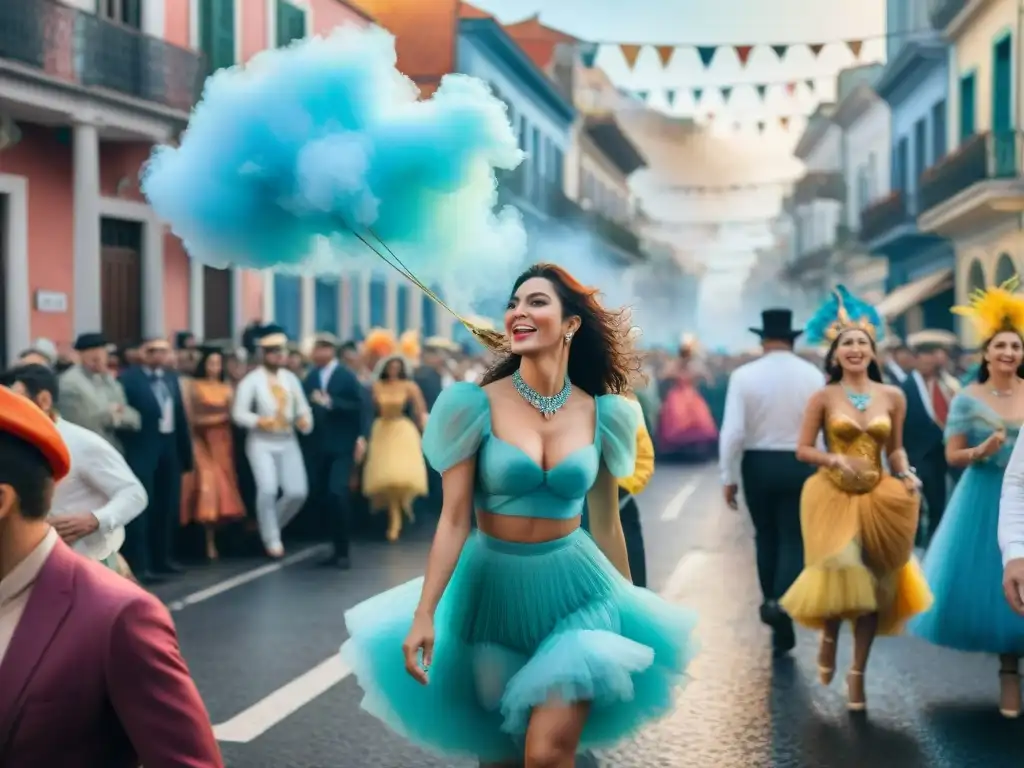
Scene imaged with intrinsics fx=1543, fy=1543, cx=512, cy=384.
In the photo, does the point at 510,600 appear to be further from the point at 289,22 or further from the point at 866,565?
the point at 289,22

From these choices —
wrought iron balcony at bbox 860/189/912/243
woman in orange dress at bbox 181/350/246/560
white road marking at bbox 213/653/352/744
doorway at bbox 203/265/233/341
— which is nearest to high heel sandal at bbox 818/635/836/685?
white road marking at bbox 213/653/352/744

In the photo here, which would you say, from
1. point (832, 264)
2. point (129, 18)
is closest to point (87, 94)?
point (129, 18)

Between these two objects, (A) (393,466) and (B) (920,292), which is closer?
(A) (393,466)

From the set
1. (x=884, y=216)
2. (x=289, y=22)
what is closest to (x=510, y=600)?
(x=289, y=22)

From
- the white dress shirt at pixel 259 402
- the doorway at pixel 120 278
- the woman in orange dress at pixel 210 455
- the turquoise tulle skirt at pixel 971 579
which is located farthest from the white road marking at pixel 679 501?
the turquoise tulle skirt at pixel 971 579

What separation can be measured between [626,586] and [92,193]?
15145 millimetres

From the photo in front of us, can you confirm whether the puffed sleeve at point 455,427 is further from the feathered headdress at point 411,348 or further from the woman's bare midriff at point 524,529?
the feathered headdress at point 411,348

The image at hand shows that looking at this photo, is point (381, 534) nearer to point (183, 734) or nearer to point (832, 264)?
point (183, 734)

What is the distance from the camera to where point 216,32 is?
22.6 m

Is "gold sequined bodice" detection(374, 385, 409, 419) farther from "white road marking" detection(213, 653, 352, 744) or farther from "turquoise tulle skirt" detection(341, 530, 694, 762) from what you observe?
"turquoise tulle skirt" detection(341, 530, 694, 762)

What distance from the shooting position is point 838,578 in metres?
7.13

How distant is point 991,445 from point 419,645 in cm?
381

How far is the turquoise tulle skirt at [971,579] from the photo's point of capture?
6.94 m

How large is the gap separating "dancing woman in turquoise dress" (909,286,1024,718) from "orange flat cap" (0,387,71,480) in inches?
208
